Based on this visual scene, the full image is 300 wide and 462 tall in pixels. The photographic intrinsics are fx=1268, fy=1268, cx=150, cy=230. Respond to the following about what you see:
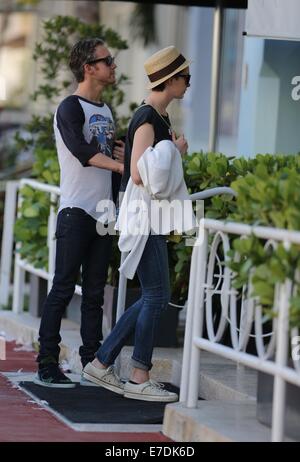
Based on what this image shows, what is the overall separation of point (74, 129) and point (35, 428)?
177cm

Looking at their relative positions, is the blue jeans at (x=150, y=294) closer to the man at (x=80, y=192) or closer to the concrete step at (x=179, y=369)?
the concrete step at (x=179, y=369)

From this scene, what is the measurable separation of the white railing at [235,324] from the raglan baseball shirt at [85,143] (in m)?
1.01

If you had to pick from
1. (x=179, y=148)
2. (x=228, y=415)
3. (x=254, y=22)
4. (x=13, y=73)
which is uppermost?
(x=13, y=73)

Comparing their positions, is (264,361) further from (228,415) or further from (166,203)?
(166,203)

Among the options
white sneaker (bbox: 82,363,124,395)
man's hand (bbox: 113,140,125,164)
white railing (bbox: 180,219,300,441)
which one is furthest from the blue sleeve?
white sneaker (bbox: 82,363,124,395)

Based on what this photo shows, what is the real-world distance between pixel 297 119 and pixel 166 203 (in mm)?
3430

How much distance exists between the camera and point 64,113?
23.4 feet

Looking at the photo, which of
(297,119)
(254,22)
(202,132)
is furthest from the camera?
(202,132)

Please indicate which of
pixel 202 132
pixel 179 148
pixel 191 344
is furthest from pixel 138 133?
pixel 202 132

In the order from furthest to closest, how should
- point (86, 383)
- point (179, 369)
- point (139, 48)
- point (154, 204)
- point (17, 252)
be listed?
point (139, 48) < point (17, 252) < point (179, 369) < point (86, 383) < point (154, 204)

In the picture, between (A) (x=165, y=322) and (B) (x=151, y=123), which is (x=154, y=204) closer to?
(B) (x=151, y=123)

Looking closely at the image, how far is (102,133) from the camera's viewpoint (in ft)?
23.9

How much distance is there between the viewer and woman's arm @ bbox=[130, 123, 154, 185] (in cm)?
655

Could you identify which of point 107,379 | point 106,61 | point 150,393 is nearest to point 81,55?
point 106,61
